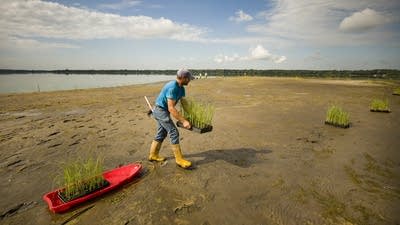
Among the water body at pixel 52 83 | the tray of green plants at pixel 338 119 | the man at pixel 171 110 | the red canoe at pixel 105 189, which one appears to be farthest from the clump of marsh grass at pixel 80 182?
the water body at pixel 52 83

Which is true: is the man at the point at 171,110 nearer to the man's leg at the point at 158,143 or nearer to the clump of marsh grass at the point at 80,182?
the man's leg at the point at 158,143

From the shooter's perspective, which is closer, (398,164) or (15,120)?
(398,164)

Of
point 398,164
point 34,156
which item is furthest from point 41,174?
point 398,164

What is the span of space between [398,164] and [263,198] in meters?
3.86

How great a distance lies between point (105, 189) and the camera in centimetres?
417

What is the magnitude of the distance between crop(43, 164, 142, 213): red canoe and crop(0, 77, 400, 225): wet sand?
120mm

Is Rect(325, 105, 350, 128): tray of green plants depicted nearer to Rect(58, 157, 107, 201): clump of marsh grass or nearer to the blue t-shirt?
the blue t-shirt

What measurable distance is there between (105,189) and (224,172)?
2384mm

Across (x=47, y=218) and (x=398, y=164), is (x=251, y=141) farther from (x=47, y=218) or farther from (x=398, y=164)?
(x=47, y=218)

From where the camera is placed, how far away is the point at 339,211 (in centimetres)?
374

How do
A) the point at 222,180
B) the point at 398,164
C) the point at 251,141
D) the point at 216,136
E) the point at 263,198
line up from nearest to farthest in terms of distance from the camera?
the point at 263,198 → the point at 222,180 → the point at 398,164 → the point at 251,141 → the point at 216,136

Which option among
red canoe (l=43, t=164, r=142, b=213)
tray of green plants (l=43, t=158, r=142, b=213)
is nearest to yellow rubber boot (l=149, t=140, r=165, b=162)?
red canoe (l=43, t=164, r=142, b=213)

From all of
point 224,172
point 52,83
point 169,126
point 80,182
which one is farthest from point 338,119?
point 52,83

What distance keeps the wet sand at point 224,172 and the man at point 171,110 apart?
527 millimetres
